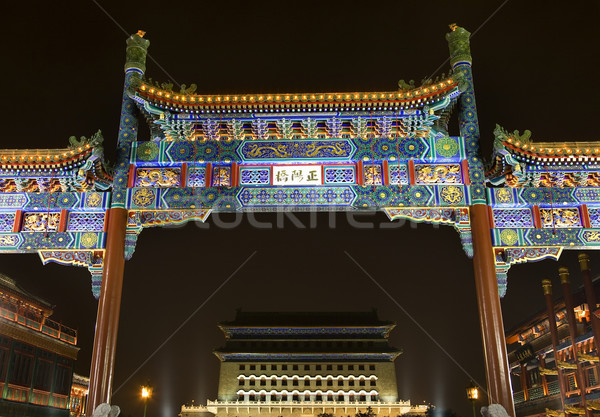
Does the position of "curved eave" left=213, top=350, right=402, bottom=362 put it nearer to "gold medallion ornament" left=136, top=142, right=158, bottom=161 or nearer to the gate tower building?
the gate tower building

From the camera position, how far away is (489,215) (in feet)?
32.9

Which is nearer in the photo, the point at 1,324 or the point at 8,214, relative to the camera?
the point at 8,214

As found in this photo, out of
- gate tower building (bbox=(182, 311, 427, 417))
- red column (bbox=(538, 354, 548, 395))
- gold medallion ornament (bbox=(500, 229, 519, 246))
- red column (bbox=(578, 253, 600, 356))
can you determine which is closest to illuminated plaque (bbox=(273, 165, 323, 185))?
gold medallion ornament (bbox=(500, 229, 519, 246))

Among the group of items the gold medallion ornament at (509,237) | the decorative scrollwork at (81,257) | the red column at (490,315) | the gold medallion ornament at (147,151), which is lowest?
the red column at (490,315)

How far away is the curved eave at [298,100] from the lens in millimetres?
10164

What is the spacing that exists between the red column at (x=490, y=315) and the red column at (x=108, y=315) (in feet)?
20.9

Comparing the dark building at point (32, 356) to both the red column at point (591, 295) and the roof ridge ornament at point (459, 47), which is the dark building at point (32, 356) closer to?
the roof ridge ornament at point (459, 47)

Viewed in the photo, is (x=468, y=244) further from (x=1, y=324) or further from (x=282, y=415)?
(x=282, y=415)

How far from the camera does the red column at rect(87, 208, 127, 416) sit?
29.1 ft

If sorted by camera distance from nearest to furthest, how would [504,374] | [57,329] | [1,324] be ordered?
[504,374] → [1,324] → [57,329]

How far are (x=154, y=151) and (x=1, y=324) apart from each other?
16.2m

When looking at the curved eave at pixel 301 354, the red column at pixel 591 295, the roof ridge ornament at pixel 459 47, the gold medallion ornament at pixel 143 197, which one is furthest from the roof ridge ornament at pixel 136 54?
the curved eave at pixel 301 354

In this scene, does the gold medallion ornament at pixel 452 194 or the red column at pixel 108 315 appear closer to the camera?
the red column at pixel 108 315

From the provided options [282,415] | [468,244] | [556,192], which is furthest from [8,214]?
[282,415]
